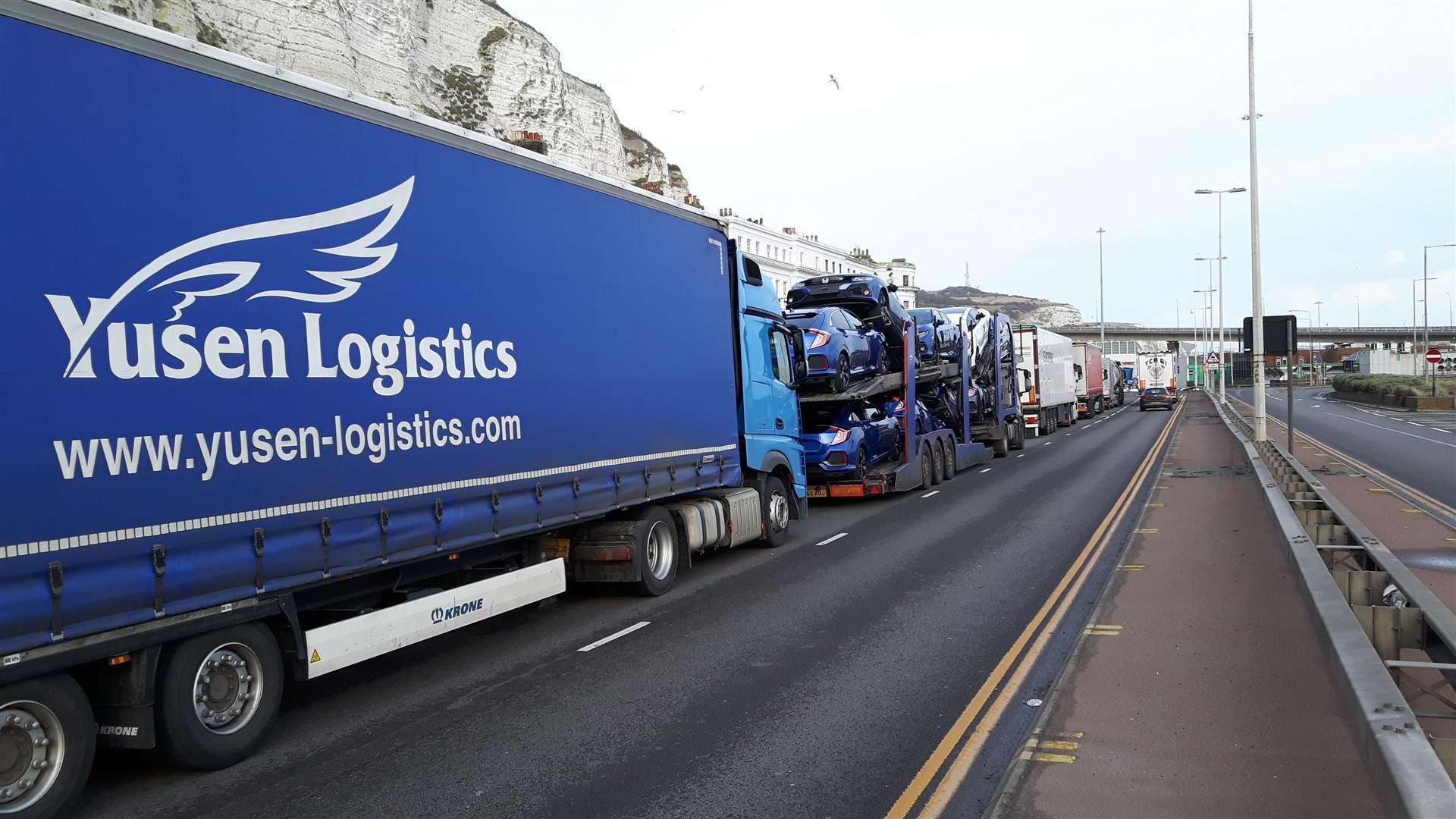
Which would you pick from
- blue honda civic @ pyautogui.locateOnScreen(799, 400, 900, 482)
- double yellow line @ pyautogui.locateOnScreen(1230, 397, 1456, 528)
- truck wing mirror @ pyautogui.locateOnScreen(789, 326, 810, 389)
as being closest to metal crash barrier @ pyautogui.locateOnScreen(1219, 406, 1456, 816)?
double yellow line @ pyautogui.locateOnScreen(1230, 397, 1456, 528)

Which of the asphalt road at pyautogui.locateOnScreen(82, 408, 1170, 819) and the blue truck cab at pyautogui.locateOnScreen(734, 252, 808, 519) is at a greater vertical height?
the blue truck cab at pyautogui.locateOnScreen(734, 252, 808, 519)

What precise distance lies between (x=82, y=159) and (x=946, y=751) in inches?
223

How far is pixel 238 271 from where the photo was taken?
5.83 metres

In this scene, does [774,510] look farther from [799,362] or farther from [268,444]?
[268,444]

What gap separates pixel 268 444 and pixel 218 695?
1.49m

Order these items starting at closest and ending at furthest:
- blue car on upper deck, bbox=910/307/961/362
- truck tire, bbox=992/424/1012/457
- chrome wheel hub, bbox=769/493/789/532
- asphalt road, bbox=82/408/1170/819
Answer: asphalt road, bbox=82/408/1170/819, chrome wheel hub, bbox=769/493/789/532, blue car on upper deck, bbox=910/307/961/362, truck tire, bbox=992/424/1012/457

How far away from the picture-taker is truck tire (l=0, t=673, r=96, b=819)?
475cm

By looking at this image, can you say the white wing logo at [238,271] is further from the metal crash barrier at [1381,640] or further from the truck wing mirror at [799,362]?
the truck wing mirror at [799,362]

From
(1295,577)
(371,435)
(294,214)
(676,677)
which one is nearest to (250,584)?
(371,435)

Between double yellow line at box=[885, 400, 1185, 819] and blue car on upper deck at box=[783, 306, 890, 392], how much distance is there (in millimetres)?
6162

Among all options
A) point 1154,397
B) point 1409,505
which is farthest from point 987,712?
point 1154,397

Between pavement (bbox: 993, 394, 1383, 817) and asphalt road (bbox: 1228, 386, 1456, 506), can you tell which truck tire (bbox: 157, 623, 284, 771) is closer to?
pavement (bbox: 993, 394, 1383, 817)

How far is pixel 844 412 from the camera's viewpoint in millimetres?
18641

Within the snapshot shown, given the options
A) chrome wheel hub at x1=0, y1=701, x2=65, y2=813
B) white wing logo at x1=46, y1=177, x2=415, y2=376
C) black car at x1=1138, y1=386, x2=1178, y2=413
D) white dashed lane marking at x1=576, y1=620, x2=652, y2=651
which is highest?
white wing logo at x1=46, y1=177, x2=415, y2=376
